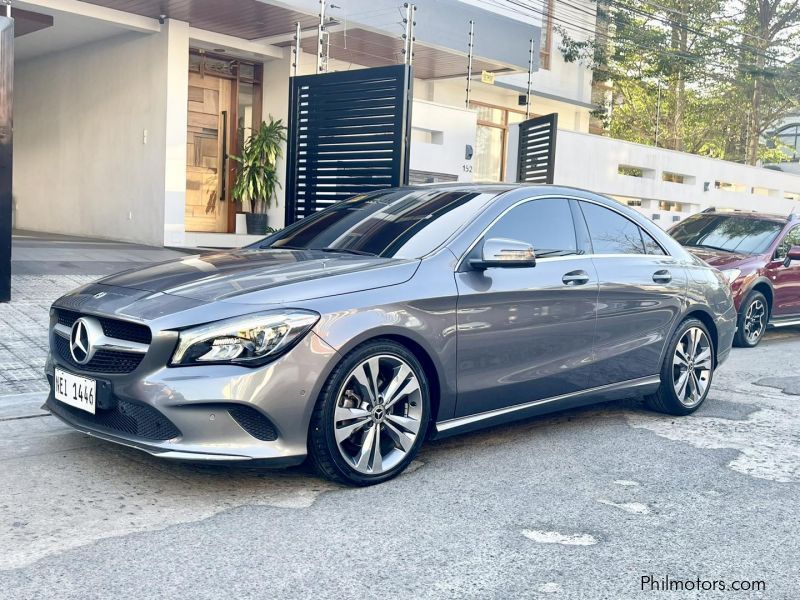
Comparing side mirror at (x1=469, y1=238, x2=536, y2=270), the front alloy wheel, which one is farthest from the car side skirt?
side mirror at (x1=469, y1=238, x2=536, y2=270)

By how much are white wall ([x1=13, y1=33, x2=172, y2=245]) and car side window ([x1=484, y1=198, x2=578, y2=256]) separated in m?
10.00

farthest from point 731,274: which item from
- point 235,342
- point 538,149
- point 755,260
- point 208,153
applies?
point 208,153

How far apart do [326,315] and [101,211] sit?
42.4 ft

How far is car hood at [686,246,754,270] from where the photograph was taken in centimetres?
989

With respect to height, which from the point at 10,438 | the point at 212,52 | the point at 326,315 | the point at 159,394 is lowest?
the point at 10,438

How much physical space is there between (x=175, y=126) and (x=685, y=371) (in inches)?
405

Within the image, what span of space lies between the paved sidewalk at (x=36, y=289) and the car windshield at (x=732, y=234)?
673 centimetres

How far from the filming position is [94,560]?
3.33 metres

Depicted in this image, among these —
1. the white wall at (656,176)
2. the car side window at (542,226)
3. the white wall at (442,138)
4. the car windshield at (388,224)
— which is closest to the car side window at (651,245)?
the car side window at (542,226)

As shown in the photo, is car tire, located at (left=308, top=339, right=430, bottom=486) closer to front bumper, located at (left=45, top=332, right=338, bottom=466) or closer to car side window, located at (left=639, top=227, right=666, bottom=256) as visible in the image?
front bumper, located at (left=45, top=332, right=338, bottom=466)

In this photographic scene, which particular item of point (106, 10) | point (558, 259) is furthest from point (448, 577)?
point (106, 10)

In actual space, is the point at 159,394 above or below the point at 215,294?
below

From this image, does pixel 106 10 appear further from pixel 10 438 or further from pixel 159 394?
pixel 159 394

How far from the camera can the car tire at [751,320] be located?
32.5 ft
